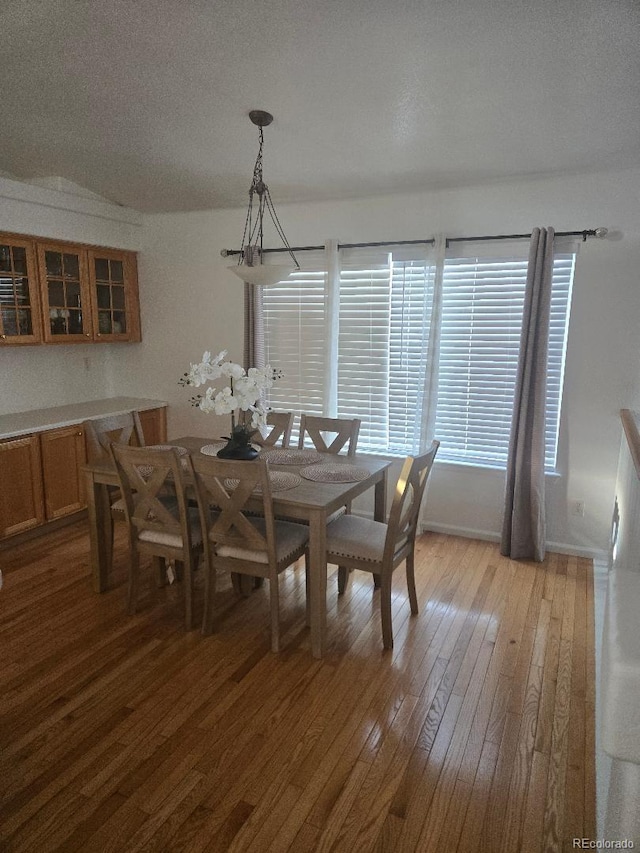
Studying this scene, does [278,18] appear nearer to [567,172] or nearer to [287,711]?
[567,172]

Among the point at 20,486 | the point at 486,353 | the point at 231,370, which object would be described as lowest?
the point at 20,486

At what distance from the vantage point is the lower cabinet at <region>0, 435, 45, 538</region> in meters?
3.70

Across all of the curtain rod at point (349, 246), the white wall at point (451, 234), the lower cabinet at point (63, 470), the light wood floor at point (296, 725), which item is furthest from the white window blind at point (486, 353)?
the lower cabinet at point (63, 470)

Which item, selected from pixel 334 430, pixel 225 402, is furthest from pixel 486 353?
pixel 225 402

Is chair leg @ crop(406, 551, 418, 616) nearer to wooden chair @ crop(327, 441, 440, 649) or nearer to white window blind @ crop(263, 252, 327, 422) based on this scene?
wooden chair @ crop(327, 441, 440, 649)

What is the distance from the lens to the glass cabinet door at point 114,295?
469 centimetres

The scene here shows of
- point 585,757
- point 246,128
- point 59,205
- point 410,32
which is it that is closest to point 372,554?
point 585,757

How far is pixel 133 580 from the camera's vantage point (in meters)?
2.94

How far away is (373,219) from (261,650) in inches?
125

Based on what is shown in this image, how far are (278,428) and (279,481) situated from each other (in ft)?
3.50

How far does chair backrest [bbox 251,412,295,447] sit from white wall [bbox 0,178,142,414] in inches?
84.5

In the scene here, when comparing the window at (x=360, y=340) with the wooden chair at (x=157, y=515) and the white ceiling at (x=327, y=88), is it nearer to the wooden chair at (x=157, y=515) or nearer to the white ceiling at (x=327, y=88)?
the white ceiling at (x=327, y=88)

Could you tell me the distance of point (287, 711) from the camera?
2.24 metres

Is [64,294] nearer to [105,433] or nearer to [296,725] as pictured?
[105,433]
